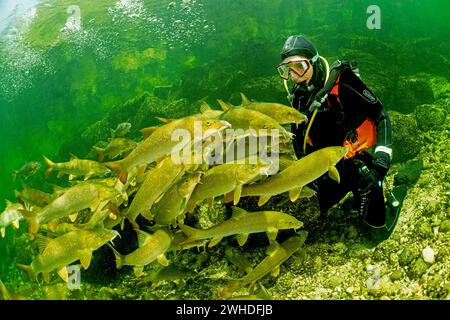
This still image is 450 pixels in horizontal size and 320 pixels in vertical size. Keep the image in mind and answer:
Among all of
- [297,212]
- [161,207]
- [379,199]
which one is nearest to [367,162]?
A: [379,199]

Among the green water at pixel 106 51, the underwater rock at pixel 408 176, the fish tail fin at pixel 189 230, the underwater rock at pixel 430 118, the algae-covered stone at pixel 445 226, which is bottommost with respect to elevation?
the green water at pixel 106 51

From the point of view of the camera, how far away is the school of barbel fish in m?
3.49

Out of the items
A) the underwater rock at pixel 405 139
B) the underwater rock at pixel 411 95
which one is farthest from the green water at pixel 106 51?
the underwater rock at pixel 405 139

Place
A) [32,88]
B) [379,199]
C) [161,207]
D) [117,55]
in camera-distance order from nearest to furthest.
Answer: [161,207], [379,199], [117,55], [32,88]

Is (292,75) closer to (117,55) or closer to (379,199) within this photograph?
(379,199)

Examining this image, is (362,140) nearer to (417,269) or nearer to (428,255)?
(428,255)

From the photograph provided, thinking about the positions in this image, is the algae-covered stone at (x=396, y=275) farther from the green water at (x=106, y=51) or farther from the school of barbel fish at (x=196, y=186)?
the green water at (x=106, y=51)

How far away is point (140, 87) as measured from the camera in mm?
22844

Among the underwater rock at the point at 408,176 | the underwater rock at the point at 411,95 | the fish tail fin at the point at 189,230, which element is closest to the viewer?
the fish tail fin at the point at 189,230

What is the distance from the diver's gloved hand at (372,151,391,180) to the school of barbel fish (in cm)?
96

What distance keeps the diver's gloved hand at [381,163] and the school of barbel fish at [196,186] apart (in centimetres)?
96

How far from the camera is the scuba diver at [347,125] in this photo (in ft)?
14.7
